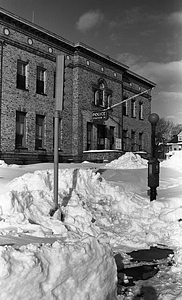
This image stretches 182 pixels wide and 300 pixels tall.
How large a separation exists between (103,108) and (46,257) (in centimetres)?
2500

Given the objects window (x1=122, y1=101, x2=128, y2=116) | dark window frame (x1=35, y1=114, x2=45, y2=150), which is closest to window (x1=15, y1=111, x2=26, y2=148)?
dark window frame (x1=35, y1=114, x2=45, y2=150)

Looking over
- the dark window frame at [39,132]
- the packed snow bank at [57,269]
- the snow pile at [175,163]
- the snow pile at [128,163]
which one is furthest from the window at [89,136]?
the packed snow bank at [57,269]

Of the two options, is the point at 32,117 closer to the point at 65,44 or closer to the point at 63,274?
the point at 65,44

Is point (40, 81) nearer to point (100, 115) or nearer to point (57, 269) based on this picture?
point (100, 115)

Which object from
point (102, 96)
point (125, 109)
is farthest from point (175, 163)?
point (125, 109)

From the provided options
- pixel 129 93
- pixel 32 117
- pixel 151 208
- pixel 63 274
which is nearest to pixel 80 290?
pixel 63 274

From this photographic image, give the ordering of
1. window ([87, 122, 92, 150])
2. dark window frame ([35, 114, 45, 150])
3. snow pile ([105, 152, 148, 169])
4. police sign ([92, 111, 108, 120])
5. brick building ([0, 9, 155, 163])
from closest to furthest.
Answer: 1. snow pile ([105, 152, 148, 169])
2. brick building ([0, 9, 155, 163])
3. dark window frame ([35, 114, 45, 150])
4. police sign ([92, 111, 108, 120])
5. window ([87, 122, 92, 150])

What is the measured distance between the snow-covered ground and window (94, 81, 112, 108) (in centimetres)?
1328

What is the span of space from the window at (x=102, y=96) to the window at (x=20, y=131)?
7.71 metres

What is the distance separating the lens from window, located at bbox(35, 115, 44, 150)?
74.4ft

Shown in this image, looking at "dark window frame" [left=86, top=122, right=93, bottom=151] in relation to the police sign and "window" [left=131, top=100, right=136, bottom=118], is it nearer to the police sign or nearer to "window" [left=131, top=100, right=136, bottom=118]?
the police sign

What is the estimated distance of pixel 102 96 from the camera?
28.2 m

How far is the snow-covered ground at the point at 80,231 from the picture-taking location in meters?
3.30

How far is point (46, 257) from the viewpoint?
3.52m
